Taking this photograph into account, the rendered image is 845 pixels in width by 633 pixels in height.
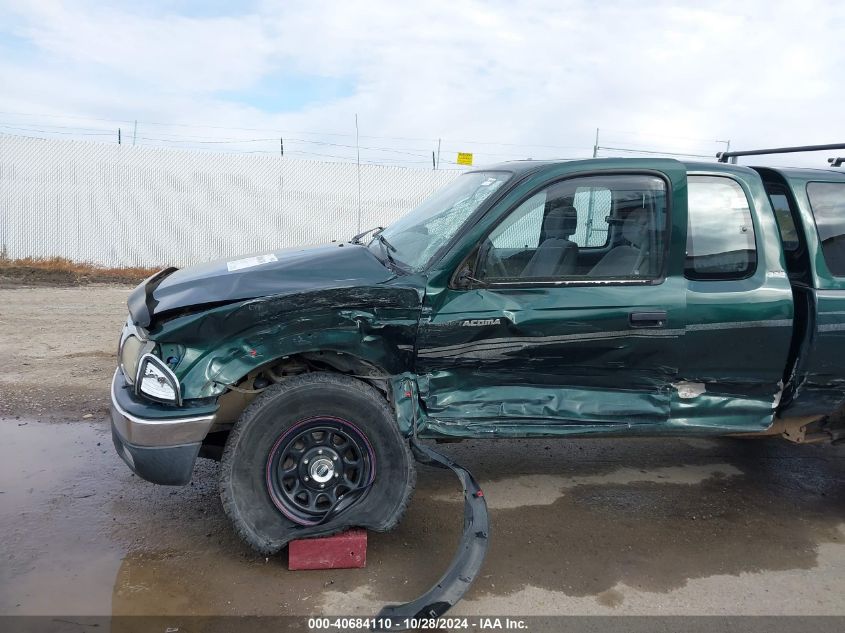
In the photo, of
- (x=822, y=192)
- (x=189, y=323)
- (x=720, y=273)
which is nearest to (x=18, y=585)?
(x=189, y=323)

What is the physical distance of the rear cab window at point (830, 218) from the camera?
4.06 m

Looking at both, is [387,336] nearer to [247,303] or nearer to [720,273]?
[247,303]

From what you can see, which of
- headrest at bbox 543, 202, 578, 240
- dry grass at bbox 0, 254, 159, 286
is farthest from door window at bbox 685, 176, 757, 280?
dry grass at bbox 0, 254, 159, 286

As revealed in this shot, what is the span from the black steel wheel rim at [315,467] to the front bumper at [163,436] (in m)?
0.38

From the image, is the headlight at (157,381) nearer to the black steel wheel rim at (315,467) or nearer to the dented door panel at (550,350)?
the black steel wheel rim at (315,467)

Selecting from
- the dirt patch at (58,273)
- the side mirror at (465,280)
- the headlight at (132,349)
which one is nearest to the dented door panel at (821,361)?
the side mirror at (465,280)

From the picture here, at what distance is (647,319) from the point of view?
373cm

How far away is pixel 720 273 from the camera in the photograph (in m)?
3.89

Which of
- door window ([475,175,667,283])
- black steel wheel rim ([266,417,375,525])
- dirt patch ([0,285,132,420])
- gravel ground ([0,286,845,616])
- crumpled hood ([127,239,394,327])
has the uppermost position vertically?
door window ([475,175,667,283])

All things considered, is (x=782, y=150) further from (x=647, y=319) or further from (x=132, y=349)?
(x=132, y=349)

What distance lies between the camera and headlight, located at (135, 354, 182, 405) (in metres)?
3.32

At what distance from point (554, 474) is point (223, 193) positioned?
12532 millimetres

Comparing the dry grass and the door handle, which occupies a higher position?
the door handle

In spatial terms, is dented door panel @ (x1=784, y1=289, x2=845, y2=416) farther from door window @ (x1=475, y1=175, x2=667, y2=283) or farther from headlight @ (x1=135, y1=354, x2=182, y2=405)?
headlight @ (x1=135, y1=354, x2=182, y2=405)
